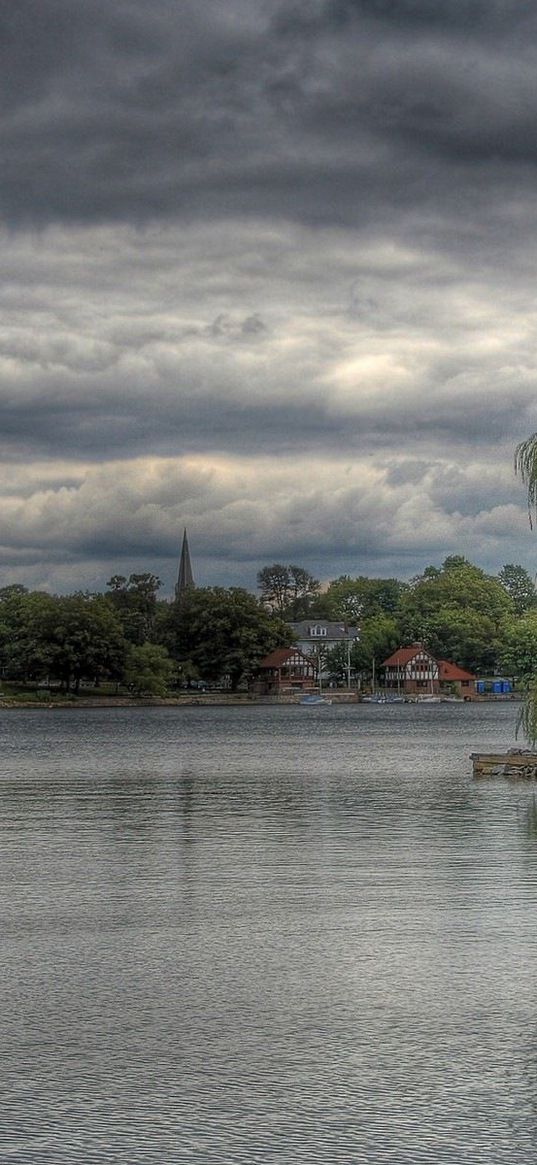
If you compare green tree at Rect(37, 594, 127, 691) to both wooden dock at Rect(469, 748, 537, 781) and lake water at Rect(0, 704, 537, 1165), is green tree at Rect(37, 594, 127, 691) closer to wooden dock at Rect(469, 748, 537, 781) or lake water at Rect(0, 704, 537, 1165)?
wooden dock at Rect(469, 748, 537, 781)

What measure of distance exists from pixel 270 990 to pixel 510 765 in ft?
124

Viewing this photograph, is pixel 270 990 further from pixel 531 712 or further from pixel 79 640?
pixel 79 640

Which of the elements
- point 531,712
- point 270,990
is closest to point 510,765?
point 531,712

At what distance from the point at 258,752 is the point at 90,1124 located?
69.1 meters

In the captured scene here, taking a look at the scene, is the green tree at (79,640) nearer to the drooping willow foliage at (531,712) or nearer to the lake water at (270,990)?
the drooping willow foliage at (531,712)

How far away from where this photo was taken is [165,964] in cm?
1556

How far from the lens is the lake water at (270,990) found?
9.64 m

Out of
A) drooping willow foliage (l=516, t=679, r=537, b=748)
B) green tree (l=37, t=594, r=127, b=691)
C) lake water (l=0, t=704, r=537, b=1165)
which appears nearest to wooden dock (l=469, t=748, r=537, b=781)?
drooping willow foliage (l=516, t=679, r=537, b=748)

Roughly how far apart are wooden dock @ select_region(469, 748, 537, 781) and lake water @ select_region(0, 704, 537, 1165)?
15.2m

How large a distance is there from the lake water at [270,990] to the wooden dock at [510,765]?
15.2 m

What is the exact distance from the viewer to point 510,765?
5109 centimetres

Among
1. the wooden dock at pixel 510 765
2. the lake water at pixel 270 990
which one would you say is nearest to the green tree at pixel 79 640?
the wooden dock at pixel 510 765

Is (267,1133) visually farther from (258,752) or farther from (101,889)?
(258,752)

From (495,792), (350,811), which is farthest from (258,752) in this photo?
(350,811)
